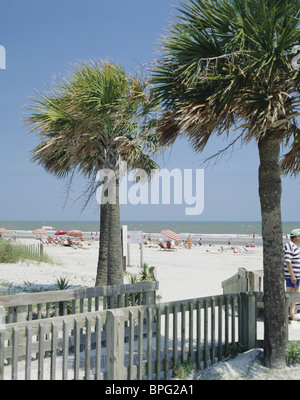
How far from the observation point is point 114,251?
10625mm

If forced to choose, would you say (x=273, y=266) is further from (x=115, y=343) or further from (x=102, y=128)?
(x=102, y=128)

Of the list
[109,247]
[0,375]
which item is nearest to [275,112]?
[0,375]

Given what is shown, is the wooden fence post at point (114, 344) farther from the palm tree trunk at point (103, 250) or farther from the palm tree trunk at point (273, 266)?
the palm tree trunk at point (103, 250)

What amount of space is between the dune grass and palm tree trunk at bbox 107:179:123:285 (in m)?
8.26

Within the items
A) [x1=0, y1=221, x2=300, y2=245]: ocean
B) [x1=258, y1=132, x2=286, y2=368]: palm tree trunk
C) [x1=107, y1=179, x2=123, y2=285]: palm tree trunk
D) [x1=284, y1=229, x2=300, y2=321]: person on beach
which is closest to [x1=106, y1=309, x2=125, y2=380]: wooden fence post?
[x1=258, y1=132, x2=286, y2=368]: palm tree trunk

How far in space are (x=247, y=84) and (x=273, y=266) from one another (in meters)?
2.38

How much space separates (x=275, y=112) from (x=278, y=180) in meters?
1.00

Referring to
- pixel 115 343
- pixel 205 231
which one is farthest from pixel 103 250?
pixel 205 231

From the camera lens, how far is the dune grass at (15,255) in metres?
17.4

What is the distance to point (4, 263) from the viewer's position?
17203mm

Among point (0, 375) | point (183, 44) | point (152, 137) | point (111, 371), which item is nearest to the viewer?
point (0, 375)

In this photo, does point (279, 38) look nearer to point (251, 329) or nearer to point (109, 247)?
point (251, 329)

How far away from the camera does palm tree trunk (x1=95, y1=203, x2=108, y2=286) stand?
11.6 metres
